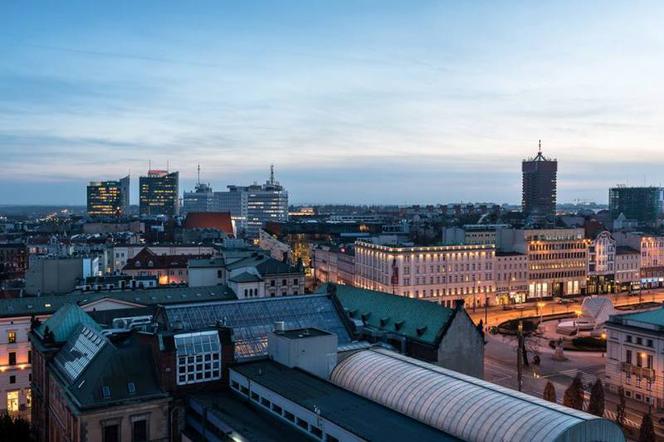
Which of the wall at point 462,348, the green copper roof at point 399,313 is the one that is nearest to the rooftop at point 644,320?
the wall at point 462,348

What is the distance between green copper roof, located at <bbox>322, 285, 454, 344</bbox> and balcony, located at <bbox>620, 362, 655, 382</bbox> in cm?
3177

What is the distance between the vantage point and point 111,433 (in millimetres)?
57656

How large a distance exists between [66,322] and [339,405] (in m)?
43.4

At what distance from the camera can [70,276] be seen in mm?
141125

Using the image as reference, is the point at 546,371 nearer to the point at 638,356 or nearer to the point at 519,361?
the point at 638,356

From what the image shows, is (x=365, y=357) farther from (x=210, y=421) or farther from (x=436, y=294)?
(x=436, y=294)

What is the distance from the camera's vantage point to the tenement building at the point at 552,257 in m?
187

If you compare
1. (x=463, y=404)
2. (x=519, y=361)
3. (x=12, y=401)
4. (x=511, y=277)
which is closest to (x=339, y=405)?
(x=463, y=404)

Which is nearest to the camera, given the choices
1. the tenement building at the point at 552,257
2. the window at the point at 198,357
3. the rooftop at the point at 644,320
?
the window at the point at 198,357

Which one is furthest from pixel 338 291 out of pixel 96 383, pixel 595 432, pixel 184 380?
pixel 595 432

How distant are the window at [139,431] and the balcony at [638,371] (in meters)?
68.1

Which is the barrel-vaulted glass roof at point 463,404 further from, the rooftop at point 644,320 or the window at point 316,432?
the rooftop at point 644,320

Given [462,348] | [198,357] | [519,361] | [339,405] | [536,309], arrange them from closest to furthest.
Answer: [339,405], [198,357], [462,348], [519,361], [536,309]

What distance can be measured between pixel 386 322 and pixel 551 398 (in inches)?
902
